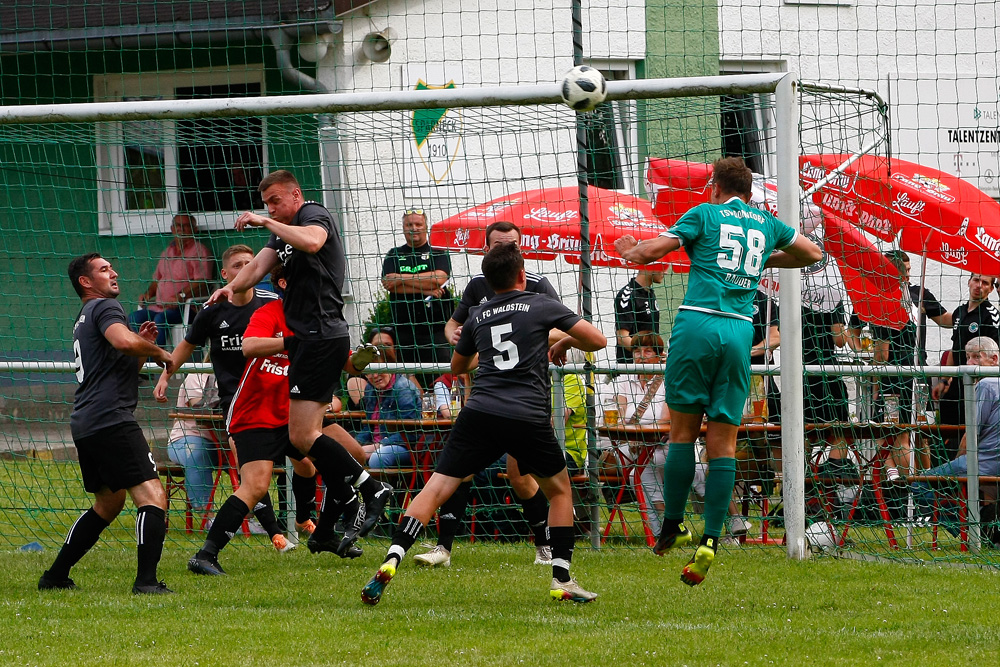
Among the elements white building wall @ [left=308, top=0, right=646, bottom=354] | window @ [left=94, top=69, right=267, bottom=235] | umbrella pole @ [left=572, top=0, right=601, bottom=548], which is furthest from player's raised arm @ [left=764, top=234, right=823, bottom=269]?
window @ [left=94, top=69, right=267, bottom=235]

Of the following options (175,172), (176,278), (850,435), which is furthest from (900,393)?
(175,172)

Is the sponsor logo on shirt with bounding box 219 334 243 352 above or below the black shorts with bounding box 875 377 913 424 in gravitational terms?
above

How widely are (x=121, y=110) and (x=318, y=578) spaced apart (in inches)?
134

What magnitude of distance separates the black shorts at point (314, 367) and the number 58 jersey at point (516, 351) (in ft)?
4.43

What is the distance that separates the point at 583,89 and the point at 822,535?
11.1 ft

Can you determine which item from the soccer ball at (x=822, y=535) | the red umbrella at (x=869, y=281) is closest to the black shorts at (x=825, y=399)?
the red umbrella at (x=869, y=281)

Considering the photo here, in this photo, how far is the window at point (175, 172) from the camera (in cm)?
940

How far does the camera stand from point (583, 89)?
22.7 ft

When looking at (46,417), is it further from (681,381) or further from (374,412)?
(681,381)

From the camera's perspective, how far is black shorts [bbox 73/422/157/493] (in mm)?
6520

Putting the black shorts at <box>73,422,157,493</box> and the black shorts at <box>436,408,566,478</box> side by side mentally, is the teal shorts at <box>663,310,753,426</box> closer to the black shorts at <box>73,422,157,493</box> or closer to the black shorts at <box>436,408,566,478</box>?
the black shorts at <box>436,408,566,478</box>

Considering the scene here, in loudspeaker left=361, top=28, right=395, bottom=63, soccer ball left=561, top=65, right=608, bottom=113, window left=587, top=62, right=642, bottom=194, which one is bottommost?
window left=587, top=62, right=642, bottom=194

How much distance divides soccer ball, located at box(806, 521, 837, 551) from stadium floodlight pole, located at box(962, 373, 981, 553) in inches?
34.6

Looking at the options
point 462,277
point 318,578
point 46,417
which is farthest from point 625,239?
point 46,417
